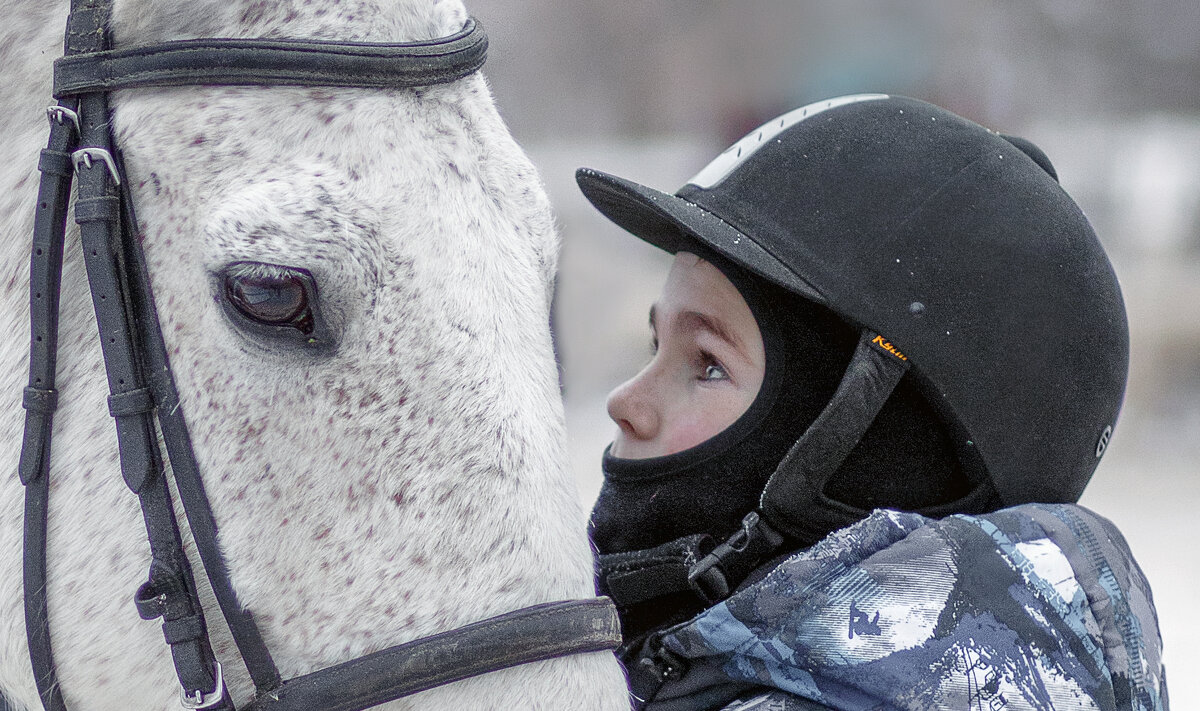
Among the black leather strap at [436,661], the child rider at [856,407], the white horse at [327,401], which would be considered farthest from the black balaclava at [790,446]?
the black leather strap at [436,661]

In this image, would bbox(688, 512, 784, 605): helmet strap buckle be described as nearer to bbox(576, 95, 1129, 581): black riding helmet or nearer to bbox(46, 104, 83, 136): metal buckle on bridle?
bbox(576, 95, 1129, 581): black riding helmet

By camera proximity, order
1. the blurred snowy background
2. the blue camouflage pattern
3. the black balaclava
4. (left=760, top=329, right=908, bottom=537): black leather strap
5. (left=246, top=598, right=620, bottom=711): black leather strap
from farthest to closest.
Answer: the blurred snowy background
the black balaclava
(left=760, top=329, right=908, bottom=537): black leather strap
the blue camouflage pattern
(left=246, top=598, right=620, bottom=711): black leather strap

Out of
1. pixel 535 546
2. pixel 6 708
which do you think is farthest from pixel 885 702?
pixel 6 708

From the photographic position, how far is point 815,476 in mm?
1655

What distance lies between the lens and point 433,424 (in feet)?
4.17

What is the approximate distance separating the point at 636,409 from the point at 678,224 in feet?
1.05

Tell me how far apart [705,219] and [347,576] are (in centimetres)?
83

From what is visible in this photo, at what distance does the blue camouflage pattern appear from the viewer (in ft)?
4.53

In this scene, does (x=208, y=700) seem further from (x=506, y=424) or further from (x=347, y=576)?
(x=506, y=424)

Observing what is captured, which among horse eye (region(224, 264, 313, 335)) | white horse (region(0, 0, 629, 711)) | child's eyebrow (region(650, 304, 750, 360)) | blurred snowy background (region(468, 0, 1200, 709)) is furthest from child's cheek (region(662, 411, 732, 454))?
blurred snowy background (region(468, 0, 1200, 709))

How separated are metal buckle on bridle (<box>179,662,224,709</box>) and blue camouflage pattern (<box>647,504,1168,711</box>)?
0.62 metres

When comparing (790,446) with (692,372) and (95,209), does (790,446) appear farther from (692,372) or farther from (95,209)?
(95,209)

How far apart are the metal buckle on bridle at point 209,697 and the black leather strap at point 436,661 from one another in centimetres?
5

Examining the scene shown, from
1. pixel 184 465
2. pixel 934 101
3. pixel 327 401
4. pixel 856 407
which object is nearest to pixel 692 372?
pixel 856 407
